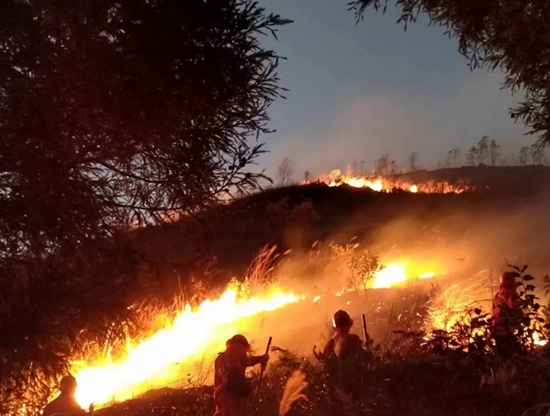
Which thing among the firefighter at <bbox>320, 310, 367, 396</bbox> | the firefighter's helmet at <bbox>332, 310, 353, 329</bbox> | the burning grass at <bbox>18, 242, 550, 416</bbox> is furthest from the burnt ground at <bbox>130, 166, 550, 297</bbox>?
the firefighter at <bbox>320, 310, 367, 396</bbox>

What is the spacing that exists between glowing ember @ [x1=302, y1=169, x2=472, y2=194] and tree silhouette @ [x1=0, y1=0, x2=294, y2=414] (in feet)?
84.7

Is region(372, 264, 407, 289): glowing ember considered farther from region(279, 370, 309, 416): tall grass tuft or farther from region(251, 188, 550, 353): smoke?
region(279, 370, 309, 416): tall grass tuft

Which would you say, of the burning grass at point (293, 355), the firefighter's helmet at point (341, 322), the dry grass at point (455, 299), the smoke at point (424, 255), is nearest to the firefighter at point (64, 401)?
the burning grass at point (293, 355)

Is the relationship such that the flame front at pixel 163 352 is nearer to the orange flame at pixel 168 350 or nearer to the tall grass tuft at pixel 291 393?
the orange flame at pixel 168 350

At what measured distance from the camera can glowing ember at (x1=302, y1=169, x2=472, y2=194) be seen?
3406 centimetres

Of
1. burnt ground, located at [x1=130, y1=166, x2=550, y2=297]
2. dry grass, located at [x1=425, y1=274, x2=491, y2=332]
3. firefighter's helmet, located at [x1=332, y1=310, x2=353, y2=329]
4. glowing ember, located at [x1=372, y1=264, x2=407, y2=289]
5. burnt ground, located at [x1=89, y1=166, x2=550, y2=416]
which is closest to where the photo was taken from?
burnt ground, located at [x1=89, y1=166, x2=550, y2=416]

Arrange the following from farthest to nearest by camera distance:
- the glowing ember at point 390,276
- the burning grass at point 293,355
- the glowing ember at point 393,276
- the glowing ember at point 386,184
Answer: the glowing ember at point 386,184 < the glowing ember at point 390,276 < the glowing ember at point 393,276 < the burning grass at point 293,355

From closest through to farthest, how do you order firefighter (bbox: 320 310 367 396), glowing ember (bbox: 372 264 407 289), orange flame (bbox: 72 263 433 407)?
firefighter (bbox: 320 310 367 396), orange flame (bbox: 72 263 433 407), glowing ember (bbox: 372 264 407 289)

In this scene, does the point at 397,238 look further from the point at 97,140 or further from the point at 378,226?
the point at 97,140

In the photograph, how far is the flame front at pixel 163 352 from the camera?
10117mm

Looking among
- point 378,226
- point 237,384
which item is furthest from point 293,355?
point 378,226

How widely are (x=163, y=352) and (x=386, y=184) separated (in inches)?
1077

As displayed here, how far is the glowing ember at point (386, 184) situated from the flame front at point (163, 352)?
2032 cm

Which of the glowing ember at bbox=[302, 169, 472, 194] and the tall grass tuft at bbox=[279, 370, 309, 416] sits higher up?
the glowing ember at bbox=[302, 169, 472, 194]
